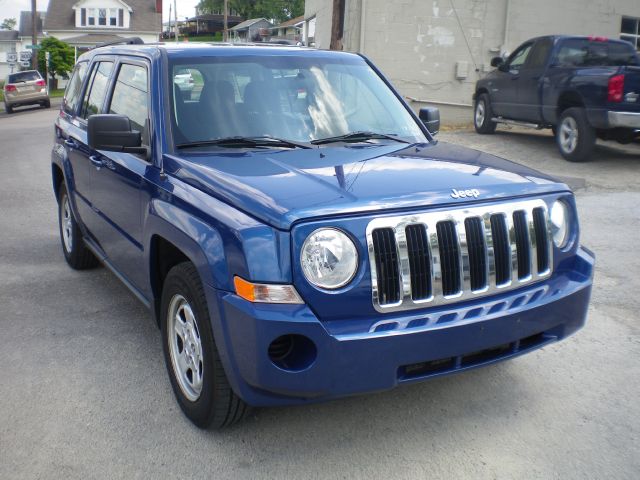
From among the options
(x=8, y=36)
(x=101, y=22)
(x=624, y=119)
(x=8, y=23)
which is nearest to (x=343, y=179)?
(x=624, y=119)

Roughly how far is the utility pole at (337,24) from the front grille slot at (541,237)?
1528 cm

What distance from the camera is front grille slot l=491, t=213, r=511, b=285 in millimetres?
3549

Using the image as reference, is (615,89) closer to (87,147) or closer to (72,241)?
(72,241)

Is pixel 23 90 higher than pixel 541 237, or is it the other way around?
pixel 541 237

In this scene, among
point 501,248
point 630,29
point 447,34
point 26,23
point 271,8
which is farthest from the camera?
point 271,8

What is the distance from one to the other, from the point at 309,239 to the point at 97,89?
10.7ft

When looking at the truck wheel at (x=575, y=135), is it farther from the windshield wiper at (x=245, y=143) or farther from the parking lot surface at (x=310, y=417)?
the windshield wiper at (x=245, y=143)

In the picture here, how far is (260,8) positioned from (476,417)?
97887mm

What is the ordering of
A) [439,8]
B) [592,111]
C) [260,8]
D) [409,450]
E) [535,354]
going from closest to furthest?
[409,450] → [535,354] → [592,111] → [439,8] → [260,8]

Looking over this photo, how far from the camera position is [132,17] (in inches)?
2559

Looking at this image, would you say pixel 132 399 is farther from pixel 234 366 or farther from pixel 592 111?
pixel 592 111

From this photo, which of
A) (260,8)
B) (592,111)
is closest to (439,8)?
(592,111)

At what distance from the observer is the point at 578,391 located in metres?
4.20

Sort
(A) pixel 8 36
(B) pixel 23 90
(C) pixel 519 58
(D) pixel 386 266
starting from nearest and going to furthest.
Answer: (D) pixel 386 266 < (C) pixel 519 58 < (B) pixel 23 90 < (A) pixel 8 36
